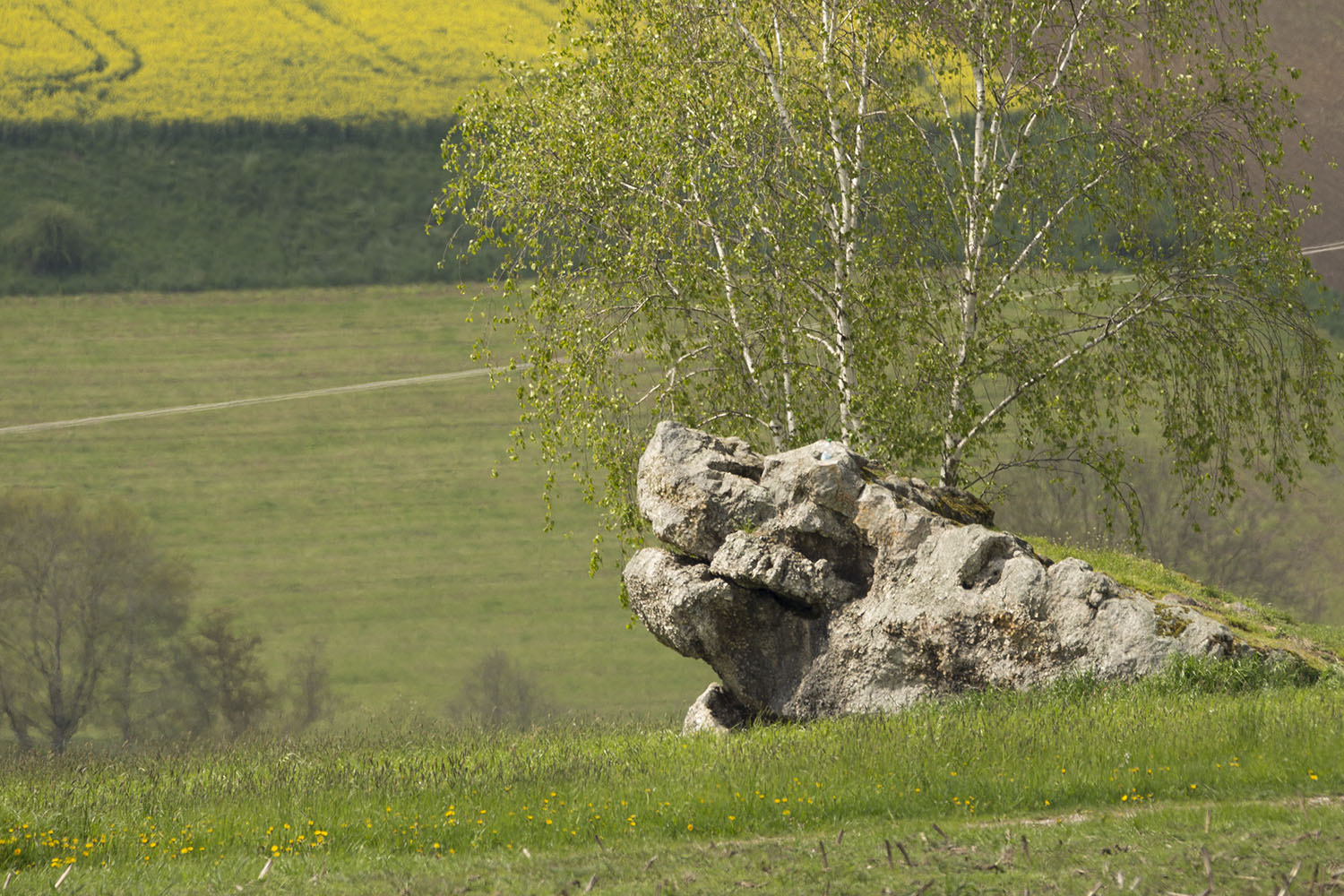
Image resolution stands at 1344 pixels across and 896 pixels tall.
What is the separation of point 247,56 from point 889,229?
78.0m

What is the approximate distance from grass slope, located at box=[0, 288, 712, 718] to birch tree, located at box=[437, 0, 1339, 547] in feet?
106

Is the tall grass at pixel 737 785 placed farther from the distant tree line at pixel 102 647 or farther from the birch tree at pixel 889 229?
the distant tree line at pixel 102 647

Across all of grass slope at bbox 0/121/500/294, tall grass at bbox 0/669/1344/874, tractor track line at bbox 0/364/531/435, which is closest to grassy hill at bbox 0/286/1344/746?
tractor track line at bbox 0/364/531/435

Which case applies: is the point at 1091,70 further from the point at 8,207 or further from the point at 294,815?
the point at 8,207

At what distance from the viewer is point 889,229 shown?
712 inches

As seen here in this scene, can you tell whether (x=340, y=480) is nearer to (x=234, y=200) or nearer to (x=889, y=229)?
(x=234, y=200)

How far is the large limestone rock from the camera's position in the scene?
40.8 feet

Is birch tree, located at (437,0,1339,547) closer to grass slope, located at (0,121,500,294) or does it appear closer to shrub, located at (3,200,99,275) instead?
grass slope, located at (0,121,500,294)

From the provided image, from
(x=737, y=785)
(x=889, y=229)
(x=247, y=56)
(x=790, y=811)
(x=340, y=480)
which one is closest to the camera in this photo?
(x=790, y=811)

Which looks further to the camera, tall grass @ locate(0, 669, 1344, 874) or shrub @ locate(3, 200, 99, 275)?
shrub @ locate(3, 200, 99, 275)

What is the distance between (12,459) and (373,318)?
68.1 feet

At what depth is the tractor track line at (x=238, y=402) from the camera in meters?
60.9

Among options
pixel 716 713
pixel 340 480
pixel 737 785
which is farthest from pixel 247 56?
pixel 737 785

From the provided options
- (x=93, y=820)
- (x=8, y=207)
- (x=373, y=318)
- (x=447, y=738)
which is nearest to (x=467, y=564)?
(x=373, y=318)
